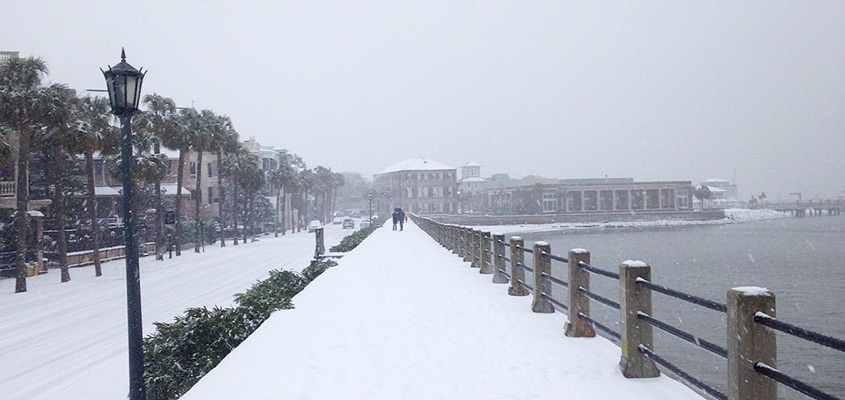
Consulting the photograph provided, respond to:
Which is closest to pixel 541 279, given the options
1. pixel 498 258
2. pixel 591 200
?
pixel 498 258

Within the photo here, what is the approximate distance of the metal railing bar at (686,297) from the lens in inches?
196

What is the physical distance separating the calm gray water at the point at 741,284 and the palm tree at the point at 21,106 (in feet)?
74.4

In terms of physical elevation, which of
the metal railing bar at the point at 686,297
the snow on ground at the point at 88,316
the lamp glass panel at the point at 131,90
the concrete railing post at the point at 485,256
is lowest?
the snow on ground at the point at 88,316

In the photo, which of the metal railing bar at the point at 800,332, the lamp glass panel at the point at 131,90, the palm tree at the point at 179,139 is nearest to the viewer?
the metal railing bar at the point at 800,332

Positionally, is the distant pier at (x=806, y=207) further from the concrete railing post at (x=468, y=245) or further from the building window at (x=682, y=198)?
the concrete railing post at (x=468, y=245)

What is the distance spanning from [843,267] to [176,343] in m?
43.9

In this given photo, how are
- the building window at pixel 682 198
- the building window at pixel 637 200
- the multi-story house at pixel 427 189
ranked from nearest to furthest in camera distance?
1. the building window at pixel 637 200
2. the building window at pixel 682 198
3. the multi-story house at pixel 427 189

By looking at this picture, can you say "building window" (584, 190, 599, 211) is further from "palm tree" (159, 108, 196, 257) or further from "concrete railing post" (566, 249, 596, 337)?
"concrete railing post" (566, 249, 596, 337)

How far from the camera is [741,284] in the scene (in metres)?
31.4

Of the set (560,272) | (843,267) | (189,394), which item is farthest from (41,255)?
(843,267)

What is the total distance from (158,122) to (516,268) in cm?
3920

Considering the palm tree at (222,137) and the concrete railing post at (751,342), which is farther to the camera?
the palm tree at (222,137)

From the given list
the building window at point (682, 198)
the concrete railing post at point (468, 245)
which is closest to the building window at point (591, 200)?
the building window at point (682, 198)

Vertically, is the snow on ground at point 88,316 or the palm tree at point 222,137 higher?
the palm tree at point 222,137
